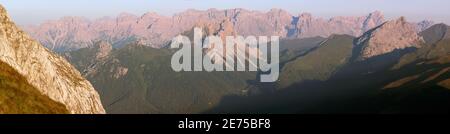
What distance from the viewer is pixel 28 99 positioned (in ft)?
513
